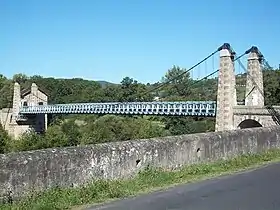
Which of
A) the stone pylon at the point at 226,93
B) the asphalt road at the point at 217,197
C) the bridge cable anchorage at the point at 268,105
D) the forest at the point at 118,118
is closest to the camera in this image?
the asphalt road at the point at 217,197

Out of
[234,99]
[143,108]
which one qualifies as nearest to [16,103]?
[143,108]

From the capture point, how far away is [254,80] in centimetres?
4984

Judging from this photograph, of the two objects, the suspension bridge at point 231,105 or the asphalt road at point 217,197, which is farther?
the suspension bridge at point 231,105

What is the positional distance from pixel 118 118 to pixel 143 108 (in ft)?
18.3

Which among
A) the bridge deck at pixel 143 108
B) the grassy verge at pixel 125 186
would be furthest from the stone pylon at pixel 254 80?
the grassy verge at pixel 125 186

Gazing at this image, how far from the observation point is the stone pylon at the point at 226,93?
154ft

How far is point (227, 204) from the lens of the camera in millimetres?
7164

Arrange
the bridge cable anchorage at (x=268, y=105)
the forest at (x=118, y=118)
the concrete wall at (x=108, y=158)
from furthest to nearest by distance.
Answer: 1. the forest at (x=118, y=118)
2. the bridge cable anchorage at (x=268, y=105)
3. the concrete wall at (x=108, y=158)

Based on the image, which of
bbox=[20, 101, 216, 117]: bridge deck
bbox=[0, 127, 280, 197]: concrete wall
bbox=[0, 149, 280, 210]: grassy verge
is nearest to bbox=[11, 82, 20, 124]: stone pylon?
bbox=[20, 101, 216, 117]: bridge deck

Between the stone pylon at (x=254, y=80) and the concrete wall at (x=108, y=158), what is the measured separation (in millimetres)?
37788

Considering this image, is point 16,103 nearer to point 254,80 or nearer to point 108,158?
point 254,80

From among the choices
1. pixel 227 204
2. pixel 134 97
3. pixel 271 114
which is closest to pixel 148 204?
pixel 227 204

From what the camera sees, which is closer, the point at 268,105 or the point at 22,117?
the point at 268,105

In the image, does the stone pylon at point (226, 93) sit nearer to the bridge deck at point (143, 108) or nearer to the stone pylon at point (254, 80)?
the stone pylon at point (254, 80)
